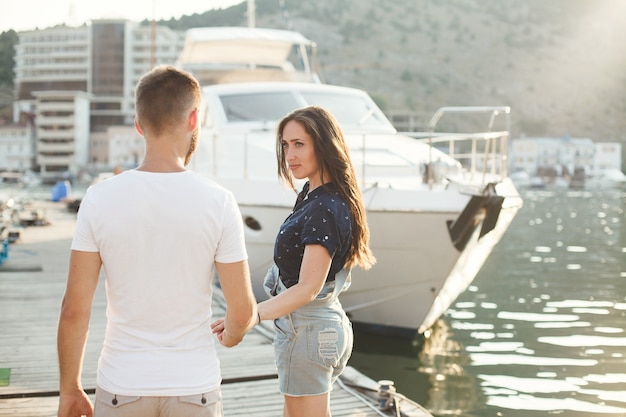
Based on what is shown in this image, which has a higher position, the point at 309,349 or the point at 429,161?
the point at 429,161

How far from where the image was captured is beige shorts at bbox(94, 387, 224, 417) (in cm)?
204

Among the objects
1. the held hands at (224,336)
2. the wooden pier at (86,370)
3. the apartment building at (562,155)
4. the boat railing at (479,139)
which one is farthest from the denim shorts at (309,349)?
the apartment building at (562,155)

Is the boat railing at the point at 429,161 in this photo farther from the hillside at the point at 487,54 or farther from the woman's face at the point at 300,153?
the hillside at the point at 487,54

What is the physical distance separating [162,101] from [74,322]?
2.11 feet

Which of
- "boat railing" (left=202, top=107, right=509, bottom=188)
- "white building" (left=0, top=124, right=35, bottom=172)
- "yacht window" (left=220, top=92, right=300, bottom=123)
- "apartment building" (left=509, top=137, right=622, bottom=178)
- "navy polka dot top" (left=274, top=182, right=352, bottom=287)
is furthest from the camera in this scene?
"apartment building" (left=509, top=137, right=622, bottom=178)

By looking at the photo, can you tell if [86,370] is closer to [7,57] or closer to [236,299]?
[236,299]

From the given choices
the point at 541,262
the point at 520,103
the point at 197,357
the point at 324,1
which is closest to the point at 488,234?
the point at 197,357

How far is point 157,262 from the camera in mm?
2049

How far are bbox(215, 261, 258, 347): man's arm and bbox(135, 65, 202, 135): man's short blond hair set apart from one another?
0.41 meters

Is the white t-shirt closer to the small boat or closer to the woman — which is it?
the woman

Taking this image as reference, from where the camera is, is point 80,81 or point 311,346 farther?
point 80,81

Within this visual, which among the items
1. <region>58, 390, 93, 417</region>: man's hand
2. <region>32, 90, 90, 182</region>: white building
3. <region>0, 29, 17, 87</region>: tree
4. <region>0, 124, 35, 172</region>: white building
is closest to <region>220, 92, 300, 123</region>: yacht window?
<region>58, 390, 93, 417</region>: man's hand

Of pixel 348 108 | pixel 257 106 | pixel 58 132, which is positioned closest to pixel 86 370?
pixel 257 106

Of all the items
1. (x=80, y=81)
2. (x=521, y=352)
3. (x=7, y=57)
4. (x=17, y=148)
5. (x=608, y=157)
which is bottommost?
(x=17, y=148)
